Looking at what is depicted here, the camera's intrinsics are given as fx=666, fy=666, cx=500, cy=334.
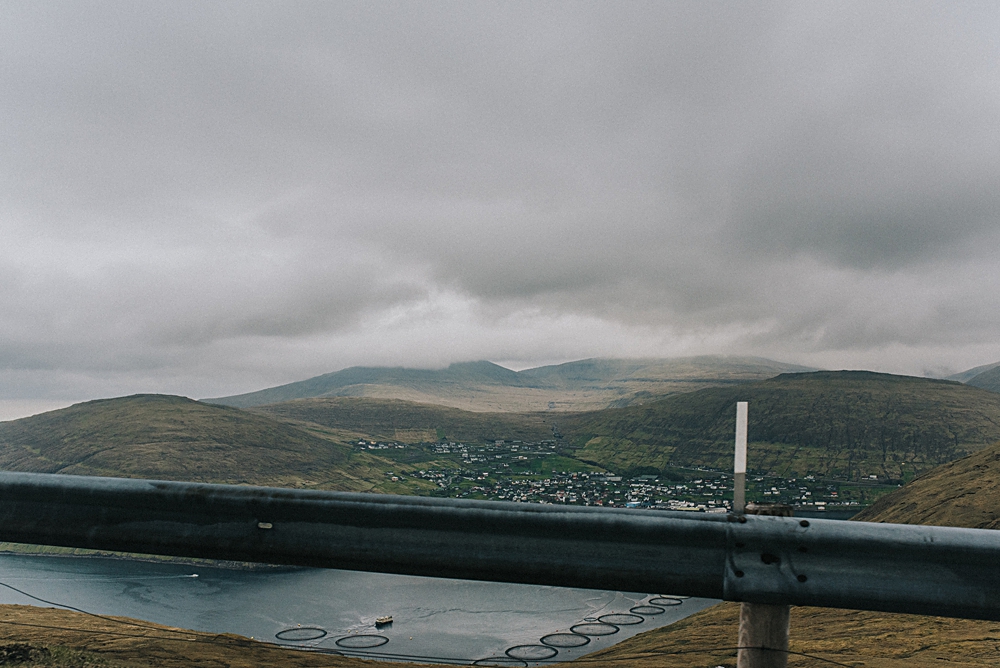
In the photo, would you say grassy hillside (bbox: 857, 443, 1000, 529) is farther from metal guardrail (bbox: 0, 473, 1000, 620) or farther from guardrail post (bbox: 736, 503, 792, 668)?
guardrail post (bbox: 736, 503, 792, 668)

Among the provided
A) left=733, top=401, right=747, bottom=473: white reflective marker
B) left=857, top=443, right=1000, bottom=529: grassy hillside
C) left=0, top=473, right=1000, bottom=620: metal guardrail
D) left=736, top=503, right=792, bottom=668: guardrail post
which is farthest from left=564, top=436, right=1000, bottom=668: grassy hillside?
left=733, top=401, right=747, bottom=473: white reflective marker

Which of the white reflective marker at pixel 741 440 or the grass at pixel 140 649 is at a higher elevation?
the white reflective marker at pixel 741 440

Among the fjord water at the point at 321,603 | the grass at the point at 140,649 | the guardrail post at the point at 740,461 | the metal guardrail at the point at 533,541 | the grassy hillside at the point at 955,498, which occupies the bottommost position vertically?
the fjord water at the point at 321,603

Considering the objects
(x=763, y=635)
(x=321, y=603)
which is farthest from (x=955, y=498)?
(x=763, y=635)

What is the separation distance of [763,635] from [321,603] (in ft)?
375

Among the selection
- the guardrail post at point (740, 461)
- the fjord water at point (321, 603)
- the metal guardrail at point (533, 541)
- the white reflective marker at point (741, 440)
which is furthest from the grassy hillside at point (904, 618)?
the fjord water at point (321, 603)

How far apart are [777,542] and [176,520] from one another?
9.78 feet

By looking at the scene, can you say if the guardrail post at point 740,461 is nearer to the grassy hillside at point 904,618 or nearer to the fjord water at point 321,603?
the grassy hillside at point 904,618

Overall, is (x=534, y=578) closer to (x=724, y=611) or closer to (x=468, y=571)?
(x=468, y=571)

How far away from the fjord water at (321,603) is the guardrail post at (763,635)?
67125mm

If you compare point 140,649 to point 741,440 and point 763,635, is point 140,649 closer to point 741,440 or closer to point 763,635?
point 763,635

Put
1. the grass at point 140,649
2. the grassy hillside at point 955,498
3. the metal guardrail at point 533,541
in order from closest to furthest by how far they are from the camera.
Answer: the metal guardrail at point 533,541, the grass at point 140,649, the grassy hillside at point 955,498

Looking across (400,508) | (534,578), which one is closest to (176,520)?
(400,508)

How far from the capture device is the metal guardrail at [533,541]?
2.97 m
